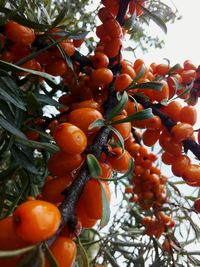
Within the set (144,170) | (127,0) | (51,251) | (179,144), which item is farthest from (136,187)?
(51,251)

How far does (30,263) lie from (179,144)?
48 cm

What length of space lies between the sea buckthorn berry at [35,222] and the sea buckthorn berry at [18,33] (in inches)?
16.1

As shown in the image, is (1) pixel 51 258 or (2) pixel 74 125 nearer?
(1) pixel 51 258

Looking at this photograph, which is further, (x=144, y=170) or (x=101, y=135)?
(x=144, y=170)

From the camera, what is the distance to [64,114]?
73 cm

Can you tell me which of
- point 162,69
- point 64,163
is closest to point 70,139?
point 64,163

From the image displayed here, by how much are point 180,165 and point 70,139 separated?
1.12 ft

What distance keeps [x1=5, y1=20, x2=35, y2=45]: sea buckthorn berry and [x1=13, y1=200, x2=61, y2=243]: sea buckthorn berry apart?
408 millimetres

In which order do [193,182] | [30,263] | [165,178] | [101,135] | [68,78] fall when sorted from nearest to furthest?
[30,263] → [101,135] → [193,182] → [68,78] → [165,178]

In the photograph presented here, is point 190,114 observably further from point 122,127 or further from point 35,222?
point 35,222

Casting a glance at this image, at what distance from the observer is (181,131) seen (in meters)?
0.71

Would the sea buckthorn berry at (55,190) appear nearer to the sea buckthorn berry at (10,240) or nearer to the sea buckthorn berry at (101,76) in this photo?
the sea buckthorn berry at (10,240)

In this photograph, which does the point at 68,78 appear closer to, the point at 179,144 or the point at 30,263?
the point at 179,144

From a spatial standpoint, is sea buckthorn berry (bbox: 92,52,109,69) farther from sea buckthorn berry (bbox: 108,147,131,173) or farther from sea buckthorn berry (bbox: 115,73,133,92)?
sea buckthorn berry (bbox: 108,147,131,173)
